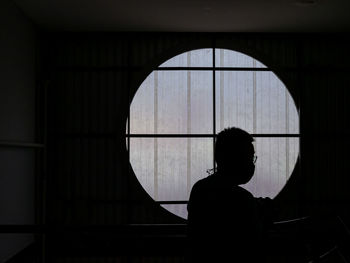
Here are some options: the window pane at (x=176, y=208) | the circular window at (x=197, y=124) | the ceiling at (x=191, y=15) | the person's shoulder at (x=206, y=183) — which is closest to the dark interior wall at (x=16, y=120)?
the ceiling at (x=191, y=15)

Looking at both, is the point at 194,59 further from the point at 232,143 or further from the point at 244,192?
the point at 244,192

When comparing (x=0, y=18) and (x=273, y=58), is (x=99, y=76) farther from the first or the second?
(x=273, y=58)

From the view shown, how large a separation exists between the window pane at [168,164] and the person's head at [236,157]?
175 inches

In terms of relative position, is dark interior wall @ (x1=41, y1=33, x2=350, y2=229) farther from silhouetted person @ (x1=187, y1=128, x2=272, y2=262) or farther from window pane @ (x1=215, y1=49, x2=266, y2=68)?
silhouetted person @ (x1=187, y1=128, x2=272, y2=262)

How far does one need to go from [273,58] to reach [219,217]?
505 centimetres

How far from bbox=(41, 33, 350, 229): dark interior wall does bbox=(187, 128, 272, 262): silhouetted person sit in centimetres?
444

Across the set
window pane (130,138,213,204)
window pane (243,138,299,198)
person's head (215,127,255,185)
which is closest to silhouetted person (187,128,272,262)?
person's head (215,127,255,185)

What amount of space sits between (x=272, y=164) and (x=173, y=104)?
1.63m

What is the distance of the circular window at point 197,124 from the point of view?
595 centimetres

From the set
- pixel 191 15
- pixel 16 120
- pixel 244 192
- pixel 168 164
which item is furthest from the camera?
pixel 168 164

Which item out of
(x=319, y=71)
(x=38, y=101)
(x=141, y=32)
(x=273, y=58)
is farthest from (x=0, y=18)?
(x=319, y=71)

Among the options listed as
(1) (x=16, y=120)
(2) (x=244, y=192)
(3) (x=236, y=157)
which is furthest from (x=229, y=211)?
(1) (x=16, y=120)

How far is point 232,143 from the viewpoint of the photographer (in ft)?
4.91

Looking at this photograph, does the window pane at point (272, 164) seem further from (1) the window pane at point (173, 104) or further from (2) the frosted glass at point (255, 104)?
(1) the window pane at point (173, 104)
